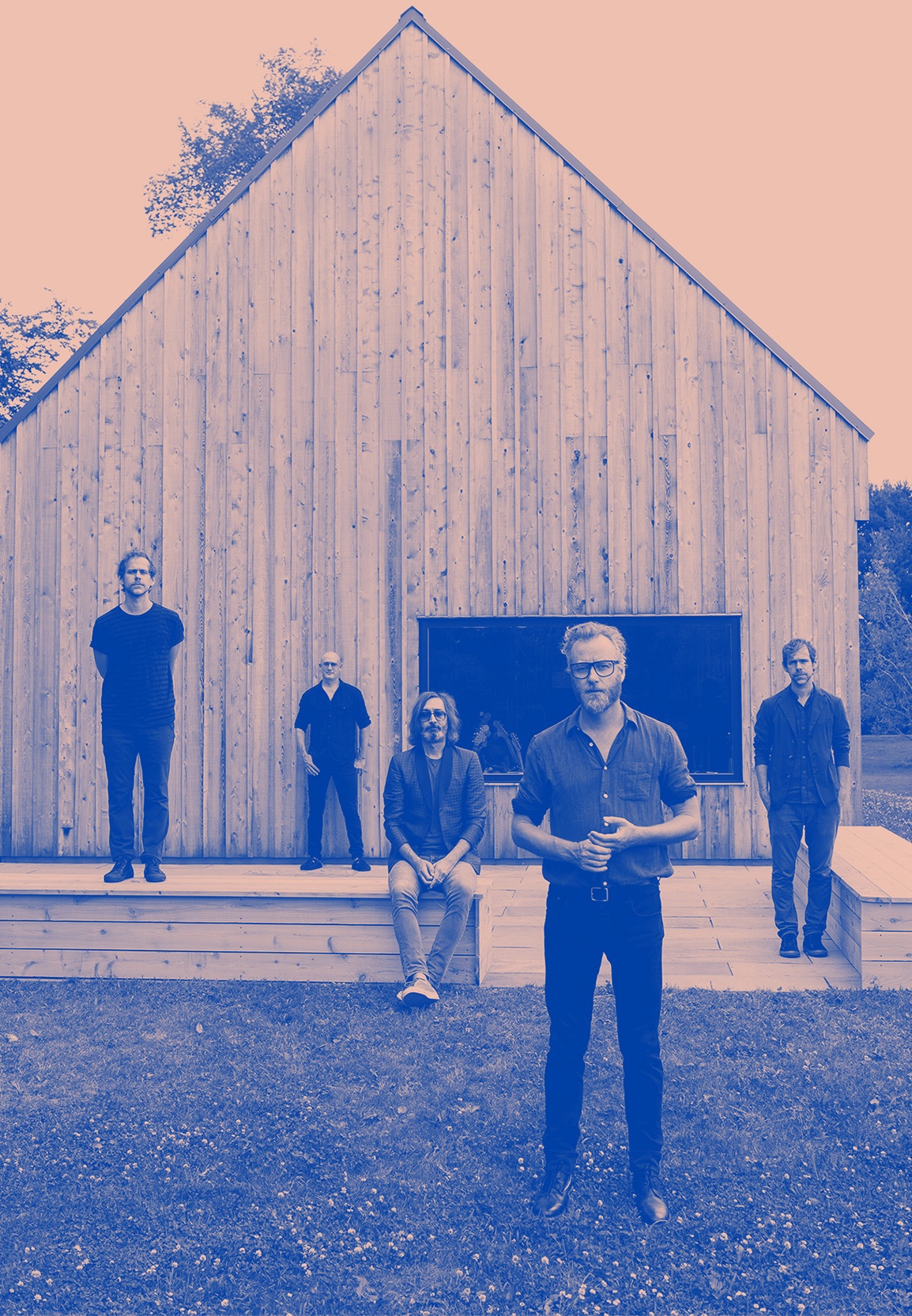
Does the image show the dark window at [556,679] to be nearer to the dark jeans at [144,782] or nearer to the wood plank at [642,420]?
the wood plank at [642,420]

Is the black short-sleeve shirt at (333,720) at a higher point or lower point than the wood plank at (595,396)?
lower

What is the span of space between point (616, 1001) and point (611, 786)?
71 cm

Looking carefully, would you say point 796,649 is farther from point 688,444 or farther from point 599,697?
point 688,444

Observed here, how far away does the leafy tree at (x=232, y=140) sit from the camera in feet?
73.3

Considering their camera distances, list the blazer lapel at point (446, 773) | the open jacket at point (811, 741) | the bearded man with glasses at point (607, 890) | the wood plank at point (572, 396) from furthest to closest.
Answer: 1. the wood plank at point (572, 396)
2. the open jacket at point (811, 741)
3. the blazer lapel at point (446, 773)
4. the bearded man with glasses at point (607, 890)

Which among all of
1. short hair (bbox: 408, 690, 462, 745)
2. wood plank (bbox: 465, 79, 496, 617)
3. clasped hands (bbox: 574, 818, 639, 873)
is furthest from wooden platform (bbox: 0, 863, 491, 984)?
wood plank (bbox: 465, 79, 496, 617)

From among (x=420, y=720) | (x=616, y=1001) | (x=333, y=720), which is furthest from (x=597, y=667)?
(x=333, y=720)

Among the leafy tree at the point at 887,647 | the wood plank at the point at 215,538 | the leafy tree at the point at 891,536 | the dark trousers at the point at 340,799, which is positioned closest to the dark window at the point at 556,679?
the dark trousers at the point at 340,799

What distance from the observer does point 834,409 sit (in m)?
9.52

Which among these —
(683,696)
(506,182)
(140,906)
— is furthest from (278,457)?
(140,906)

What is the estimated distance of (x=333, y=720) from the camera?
9117 millimetres

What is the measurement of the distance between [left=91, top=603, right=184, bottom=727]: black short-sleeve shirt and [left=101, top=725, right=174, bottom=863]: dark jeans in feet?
0.26

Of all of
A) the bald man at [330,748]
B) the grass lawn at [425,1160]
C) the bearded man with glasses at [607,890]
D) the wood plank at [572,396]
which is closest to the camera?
the grass lawn at [425,1160]

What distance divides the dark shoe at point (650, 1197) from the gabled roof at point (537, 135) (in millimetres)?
7625
